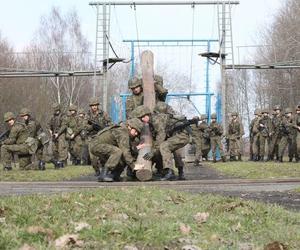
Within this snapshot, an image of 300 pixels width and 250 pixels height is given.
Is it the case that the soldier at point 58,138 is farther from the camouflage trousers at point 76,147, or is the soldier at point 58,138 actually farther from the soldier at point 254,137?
the soldier at point 254,137

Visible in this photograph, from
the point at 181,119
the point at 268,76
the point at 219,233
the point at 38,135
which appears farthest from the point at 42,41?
the point at 219,233

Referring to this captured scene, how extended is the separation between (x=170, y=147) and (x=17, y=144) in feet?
21.9

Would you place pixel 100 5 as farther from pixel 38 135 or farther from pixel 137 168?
pixel 137 168

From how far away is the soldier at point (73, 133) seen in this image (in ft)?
73.8

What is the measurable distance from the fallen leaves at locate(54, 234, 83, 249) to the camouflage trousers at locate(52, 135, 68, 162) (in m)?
16.8

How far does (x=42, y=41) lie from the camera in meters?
55.8

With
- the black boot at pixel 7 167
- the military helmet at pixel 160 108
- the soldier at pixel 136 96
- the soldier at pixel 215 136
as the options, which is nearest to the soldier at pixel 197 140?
the soldier at pixel 215 136

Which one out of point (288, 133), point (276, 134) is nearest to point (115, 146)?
point (288, 133)

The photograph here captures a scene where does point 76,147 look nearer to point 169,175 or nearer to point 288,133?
point 288,133

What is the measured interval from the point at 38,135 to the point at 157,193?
36.9 feet

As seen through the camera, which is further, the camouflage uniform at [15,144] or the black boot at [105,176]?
the camouflage uniform at [15,144]

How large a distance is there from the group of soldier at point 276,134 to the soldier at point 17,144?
8.79 meters

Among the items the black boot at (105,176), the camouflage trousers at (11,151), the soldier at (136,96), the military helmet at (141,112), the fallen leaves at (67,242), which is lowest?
the fallen leaves at (67,242)

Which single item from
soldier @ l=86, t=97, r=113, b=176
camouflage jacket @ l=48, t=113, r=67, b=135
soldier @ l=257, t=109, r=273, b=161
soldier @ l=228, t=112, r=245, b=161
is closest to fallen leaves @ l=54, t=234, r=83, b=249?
soldier @ l=86, t=97, r=113, b=176
